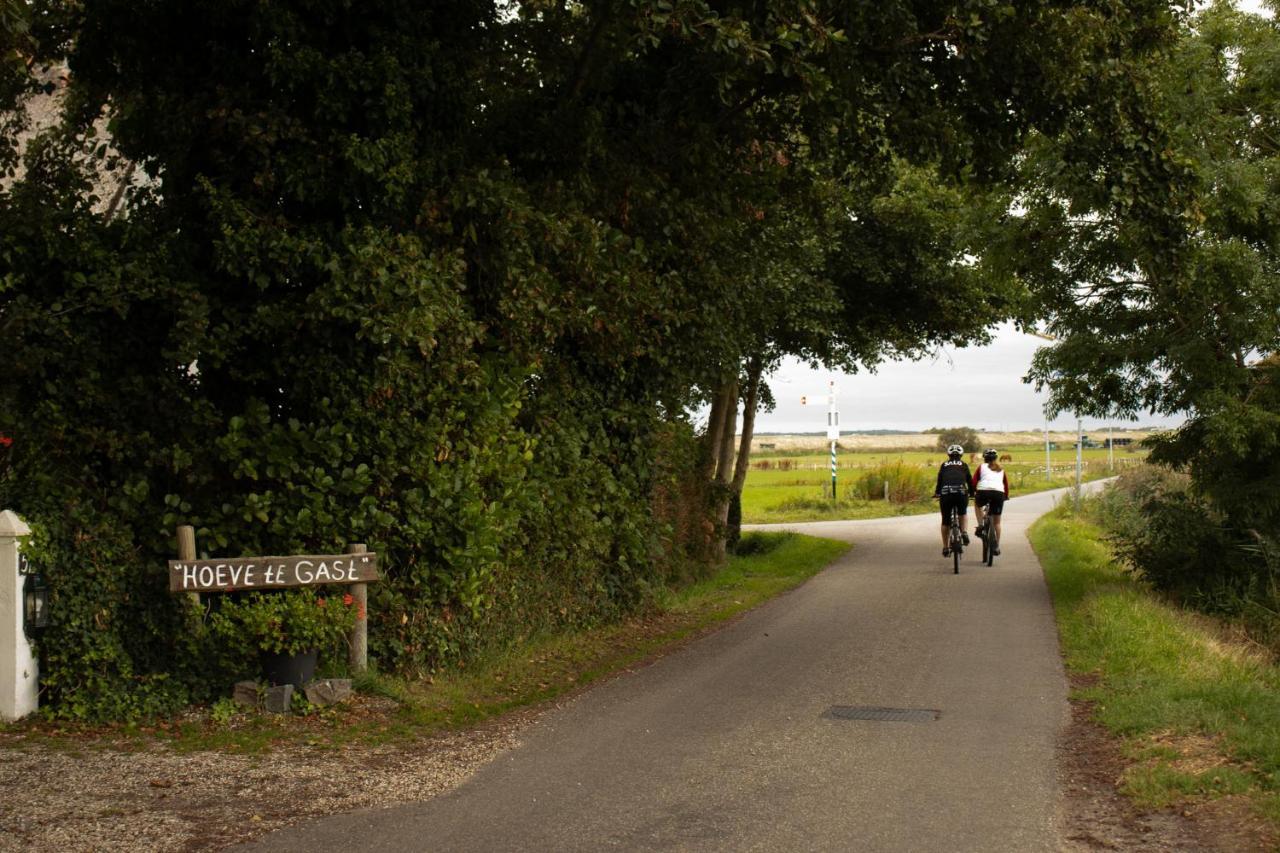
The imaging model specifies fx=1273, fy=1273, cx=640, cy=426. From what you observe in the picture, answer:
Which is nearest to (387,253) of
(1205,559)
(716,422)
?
(1205,559)

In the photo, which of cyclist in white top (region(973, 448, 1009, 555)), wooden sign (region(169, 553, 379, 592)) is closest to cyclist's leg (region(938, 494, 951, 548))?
cyclist in white top (region(973, 448, 1009, 555))

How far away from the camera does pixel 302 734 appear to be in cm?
846

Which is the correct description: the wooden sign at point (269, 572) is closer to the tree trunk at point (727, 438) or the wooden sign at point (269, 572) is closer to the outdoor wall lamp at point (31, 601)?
the outdoor wall lamp at point (31, 601)

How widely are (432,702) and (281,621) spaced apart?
4.41 feet

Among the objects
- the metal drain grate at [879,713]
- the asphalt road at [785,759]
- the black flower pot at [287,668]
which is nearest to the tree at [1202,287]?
the asphalt road at [785,759]

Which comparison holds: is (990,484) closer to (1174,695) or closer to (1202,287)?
(1202,287)

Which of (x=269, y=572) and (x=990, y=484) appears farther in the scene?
(x=990, y=484)

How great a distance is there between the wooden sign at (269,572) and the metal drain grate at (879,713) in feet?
11.5

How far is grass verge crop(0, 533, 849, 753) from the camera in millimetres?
8312

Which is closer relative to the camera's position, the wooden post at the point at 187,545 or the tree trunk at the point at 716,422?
the wooden post at the point at 187,545

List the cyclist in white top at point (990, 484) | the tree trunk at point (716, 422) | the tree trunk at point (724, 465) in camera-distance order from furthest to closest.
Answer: the tree trunk at point (716, 422)
the cyclist in white top at point (990, 484)
the tree trunk at point (724, 465)

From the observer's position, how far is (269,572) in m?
8.99

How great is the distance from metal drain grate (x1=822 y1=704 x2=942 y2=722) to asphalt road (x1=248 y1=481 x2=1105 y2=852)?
0.04 metres

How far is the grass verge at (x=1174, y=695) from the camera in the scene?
6898 millimetres
